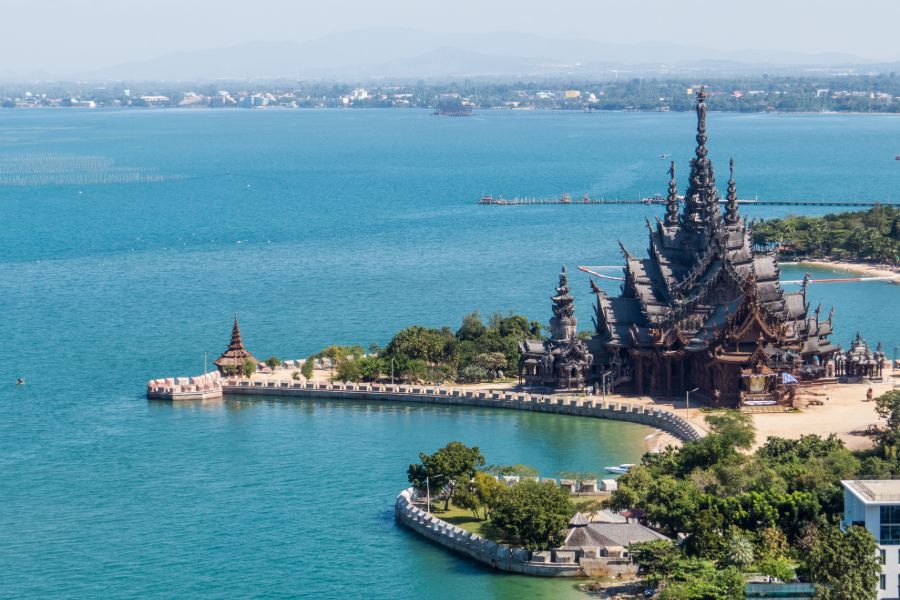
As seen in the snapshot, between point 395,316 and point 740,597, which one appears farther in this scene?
point 395,316

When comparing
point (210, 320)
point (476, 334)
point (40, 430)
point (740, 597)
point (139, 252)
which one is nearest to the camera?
point (740, 597)

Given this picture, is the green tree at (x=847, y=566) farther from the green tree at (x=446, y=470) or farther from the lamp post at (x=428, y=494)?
the lamp post at (x=428, y=494)

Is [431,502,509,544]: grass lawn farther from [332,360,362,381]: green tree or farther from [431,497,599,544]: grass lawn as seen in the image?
[332,360,362,381]: green tree

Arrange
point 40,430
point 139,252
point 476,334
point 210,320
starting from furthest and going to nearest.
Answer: point 139,252 < point 210,320 < point 476,334 < point 40,430

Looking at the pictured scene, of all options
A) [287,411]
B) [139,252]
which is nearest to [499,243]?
[139,252]

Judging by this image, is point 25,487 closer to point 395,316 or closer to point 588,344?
point 588,344
